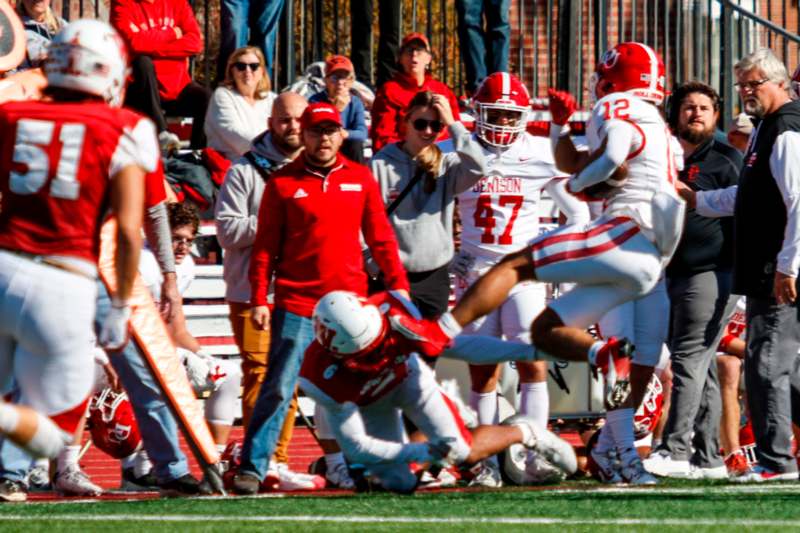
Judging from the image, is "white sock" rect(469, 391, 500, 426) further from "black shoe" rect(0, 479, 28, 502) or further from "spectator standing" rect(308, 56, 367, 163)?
"spectator standing" rect(308, 56, 367, 163)

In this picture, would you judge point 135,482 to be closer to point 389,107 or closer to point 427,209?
point 427,209

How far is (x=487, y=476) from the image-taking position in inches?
375

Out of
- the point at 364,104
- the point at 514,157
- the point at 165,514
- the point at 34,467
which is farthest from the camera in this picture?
the point at 364,104

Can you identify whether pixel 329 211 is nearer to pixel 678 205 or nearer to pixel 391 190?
pixel 391 190

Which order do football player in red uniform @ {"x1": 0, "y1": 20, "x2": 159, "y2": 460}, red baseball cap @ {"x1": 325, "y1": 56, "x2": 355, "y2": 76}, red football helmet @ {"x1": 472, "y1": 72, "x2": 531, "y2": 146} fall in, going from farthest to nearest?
red baseball cap @ {"x1": 325, "y1": 56, "x2": 355, "y2": 76}, red football helmet @ {"x1": 472, "y1": 72, "x2": 531, "y2": 146}, football player in red uniform @ {"x1": 0, "y1": 20, "x2": 159, "y2": 460}

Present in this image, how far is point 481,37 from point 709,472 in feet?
17.1

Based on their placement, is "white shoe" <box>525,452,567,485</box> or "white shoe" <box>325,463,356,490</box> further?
"white shoe" <box>525,452,567,485</box>

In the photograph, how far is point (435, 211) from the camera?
9883 millimetres

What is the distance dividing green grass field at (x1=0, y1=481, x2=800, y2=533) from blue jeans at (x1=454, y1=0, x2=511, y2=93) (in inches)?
230

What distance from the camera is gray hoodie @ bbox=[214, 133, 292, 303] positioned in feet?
31.9

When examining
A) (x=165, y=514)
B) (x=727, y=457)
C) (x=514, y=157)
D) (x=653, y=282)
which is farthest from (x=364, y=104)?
(x=165, y=514)

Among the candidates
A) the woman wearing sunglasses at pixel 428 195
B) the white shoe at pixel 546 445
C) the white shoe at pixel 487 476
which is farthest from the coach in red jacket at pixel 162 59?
the white shoe at pixel 546 445

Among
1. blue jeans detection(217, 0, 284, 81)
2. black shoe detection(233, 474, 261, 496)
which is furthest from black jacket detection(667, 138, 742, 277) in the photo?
blue jeans detection(217, 0, 284, 81)

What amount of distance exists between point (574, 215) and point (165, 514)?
3645 mm
